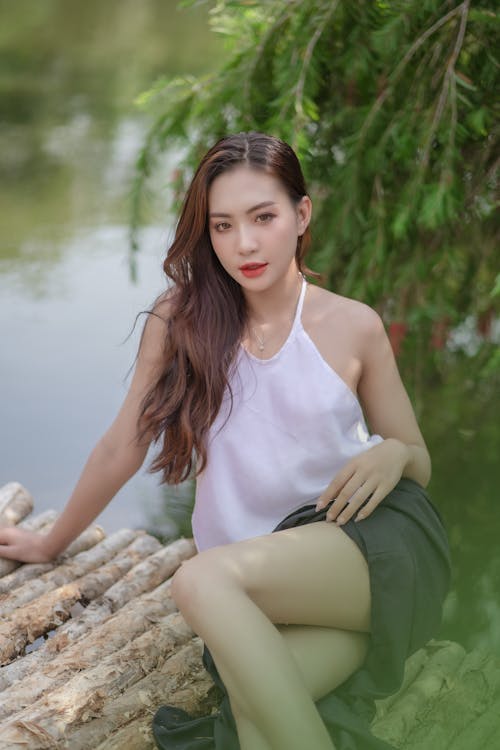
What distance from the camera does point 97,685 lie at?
207 cm

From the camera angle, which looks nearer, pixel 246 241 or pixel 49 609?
pixel 246 241

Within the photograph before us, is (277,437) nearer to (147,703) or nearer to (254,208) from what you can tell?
(254,208)

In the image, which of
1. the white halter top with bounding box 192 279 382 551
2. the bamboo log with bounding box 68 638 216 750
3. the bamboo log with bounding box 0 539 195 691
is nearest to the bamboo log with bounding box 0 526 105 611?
the bamboo log with bounding box 0 539 195 691

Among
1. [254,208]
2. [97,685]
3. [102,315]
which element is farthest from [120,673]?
[102,315]

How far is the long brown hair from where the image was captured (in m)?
2.08

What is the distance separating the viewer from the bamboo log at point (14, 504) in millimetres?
2938

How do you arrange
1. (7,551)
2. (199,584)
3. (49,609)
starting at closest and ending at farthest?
1. (199,584)
2. (49,609)
3. (7,551)

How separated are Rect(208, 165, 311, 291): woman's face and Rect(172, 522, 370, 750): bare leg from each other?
47cm

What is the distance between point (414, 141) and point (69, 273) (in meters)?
2.89

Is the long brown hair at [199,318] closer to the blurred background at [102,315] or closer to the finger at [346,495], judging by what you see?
the finger at [346,495]

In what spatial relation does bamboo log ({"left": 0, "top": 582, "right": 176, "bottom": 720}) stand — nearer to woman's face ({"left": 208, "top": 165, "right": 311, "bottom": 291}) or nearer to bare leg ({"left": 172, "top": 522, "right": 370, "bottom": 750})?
bare leg ({"left": 172, "top": 522, "right": 370, "bottom": 750})

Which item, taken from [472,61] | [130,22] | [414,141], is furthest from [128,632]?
[130,22]

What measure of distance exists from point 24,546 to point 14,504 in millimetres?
407

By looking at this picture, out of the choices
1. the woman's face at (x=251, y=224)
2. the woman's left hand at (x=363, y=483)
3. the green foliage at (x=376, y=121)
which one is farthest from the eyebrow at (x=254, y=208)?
the green foliage at (x=376, y=121)
